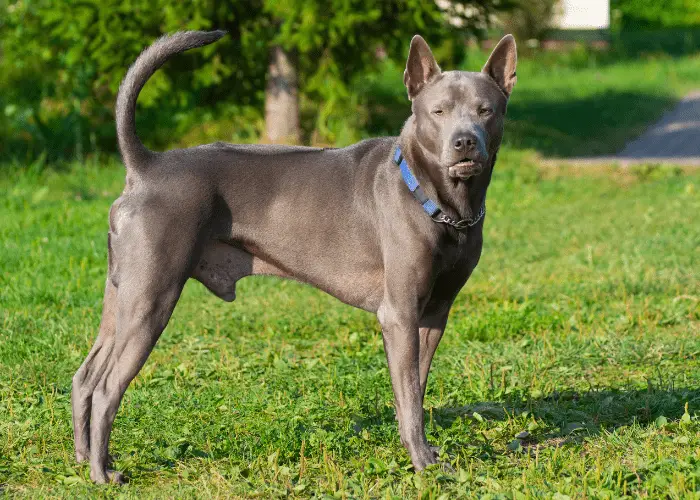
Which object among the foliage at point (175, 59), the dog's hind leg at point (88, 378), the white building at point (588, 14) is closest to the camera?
the dog's hind leg at point (88, 378)

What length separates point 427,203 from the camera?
173 inches

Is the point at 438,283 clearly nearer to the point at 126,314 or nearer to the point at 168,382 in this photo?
the point at 126,314

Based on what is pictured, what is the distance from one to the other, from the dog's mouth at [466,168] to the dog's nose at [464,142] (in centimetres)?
5

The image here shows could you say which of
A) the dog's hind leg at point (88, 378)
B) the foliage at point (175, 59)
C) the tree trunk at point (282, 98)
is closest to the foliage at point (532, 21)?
the foliage at point (175, 59)

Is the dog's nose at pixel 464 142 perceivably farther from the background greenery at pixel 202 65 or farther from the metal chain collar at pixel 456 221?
the background greenery at pixel 202 65

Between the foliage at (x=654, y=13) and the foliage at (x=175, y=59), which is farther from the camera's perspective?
the foliage at (x=654, y=13)

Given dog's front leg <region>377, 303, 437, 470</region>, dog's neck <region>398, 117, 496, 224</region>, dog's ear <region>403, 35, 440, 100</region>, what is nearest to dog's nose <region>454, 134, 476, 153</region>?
dog's neck <region>398, 117, 496, 224</region>

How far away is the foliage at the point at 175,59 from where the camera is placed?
1178 centimetres

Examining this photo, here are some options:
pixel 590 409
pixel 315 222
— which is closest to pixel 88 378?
pixel 315 222

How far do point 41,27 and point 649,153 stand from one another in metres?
8.87

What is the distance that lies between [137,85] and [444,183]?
4.55 ft

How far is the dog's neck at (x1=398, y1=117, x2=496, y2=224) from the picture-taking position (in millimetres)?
4395

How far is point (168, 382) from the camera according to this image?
570 centimetres

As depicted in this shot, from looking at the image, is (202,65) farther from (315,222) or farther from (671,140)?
(315,222)
